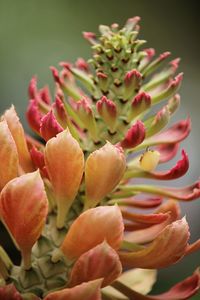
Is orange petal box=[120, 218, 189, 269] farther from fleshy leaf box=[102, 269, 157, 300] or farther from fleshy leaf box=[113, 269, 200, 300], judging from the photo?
fleshy leaf box=[102, 269, 157, 300]

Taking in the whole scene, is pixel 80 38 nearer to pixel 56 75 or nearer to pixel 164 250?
pixel 56 75

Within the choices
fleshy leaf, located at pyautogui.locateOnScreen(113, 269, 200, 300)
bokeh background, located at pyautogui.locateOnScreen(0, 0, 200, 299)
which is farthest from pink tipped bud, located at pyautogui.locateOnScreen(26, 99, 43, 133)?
bokeh background, located at pyautogui.locateOnScreen(0, 0, 200, 299)

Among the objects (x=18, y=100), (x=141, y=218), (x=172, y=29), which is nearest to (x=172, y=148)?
(x=141, y=218)

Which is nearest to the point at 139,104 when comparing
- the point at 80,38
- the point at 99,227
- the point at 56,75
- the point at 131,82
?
the point at 131,82

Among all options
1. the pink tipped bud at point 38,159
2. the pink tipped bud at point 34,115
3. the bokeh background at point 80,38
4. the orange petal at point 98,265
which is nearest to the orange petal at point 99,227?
the orange petal at point 98,265

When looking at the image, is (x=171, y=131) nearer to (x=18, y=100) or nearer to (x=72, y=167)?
(x=72, y=167)

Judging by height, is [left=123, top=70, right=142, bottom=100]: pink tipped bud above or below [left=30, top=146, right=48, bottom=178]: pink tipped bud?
above

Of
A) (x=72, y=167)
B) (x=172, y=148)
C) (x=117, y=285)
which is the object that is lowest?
(x=117, y=285)
